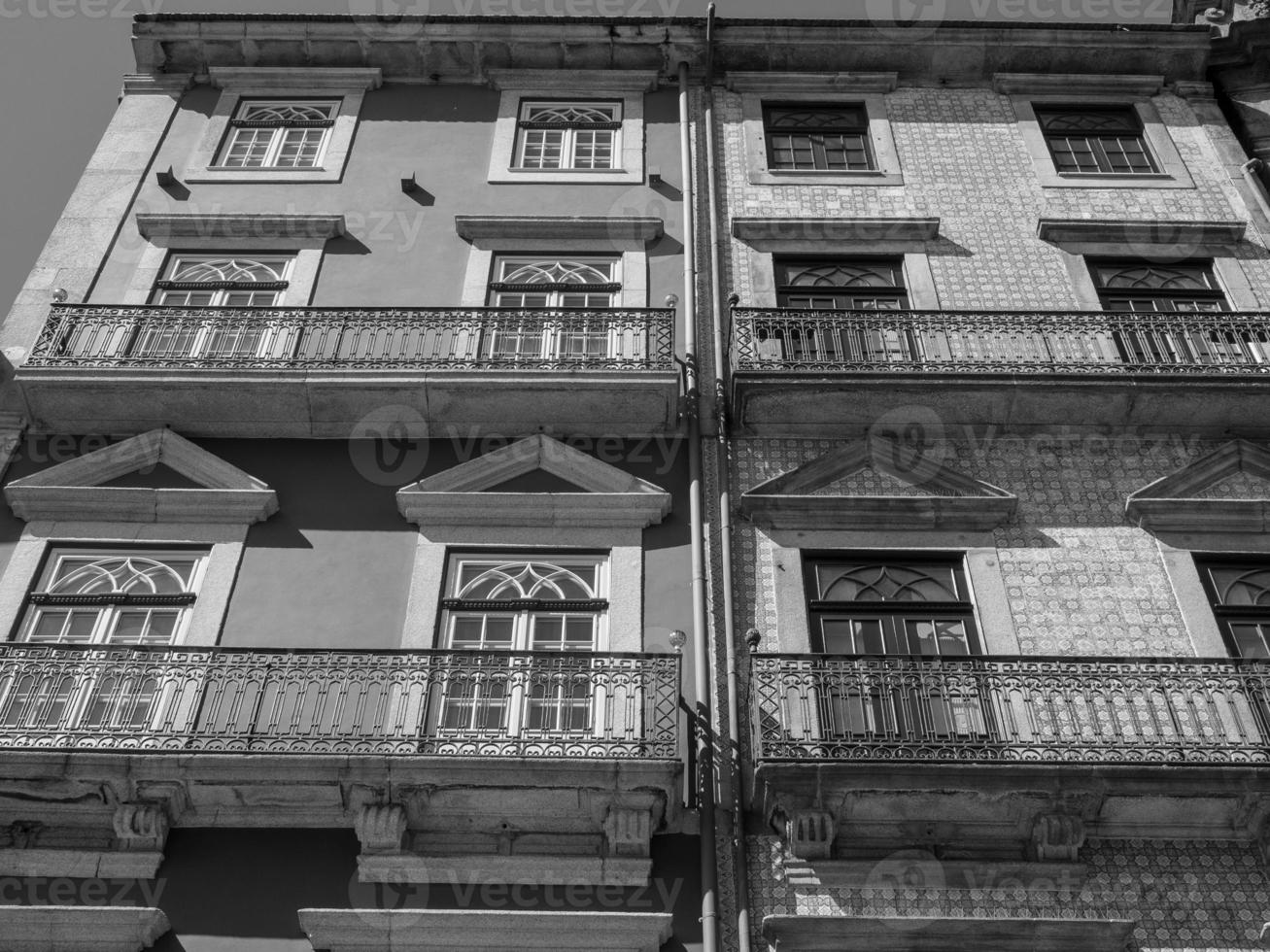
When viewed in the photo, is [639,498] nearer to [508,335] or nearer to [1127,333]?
[508,335]

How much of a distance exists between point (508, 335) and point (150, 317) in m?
3.03

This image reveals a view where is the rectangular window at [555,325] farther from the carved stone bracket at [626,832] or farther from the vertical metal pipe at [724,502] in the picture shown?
the carved stone bracket at [626,832]

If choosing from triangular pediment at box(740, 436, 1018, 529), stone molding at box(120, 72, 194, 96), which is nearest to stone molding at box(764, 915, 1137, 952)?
triangular pediment at box(740, 436, 1018, 529)

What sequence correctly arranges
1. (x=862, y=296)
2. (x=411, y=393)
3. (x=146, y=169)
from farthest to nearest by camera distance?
(x=146, y=169), (x=862, y=296), (x=411, y=393)

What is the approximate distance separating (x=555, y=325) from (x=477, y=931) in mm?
5550

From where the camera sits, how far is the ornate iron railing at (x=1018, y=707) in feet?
30.8

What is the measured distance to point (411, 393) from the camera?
12195mm

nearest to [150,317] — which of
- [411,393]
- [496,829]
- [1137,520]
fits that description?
[411,393]

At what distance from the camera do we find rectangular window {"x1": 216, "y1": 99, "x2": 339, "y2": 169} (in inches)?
606

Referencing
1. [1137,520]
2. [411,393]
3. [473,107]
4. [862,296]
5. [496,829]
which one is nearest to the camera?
[496,829]

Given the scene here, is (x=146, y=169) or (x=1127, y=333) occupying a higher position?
(x=146, y=169)

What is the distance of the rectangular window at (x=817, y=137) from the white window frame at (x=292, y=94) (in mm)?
4403

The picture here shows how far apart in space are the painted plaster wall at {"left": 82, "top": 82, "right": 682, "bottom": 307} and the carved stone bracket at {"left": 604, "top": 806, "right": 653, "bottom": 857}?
556 cm
